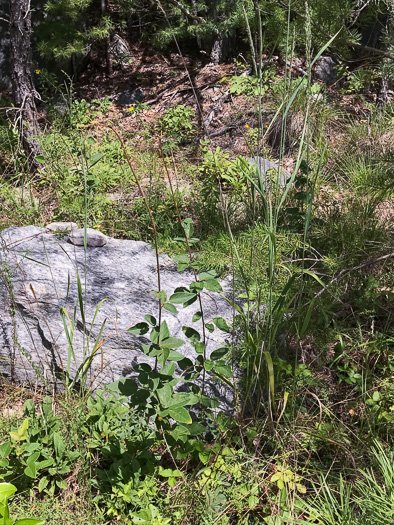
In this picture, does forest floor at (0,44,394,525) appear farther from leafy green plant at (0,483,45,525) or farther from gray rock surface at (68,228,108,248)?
leafy green plant at (0,483,45,525)

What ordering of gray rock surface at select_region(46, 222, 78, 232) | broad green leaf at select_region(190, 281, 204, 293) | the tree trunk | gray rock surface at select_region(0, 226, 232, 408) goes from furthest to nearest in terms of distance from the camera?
the tree trunk → gray rock surface at select_region(46, 222, 78, 232) → gray rock surface at select_region(0, 226, 232, 408) → broad green leaf at select_region(190, 281, 204, 293)

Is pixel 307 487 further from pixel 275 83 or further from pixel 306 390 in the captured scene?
pixel 275 83

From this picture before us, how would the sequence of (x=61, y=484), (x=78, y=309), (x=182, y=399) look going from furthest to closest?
1. (x=78, y=309)
2. (x=61, y=484)
3. (x=182, y=399)

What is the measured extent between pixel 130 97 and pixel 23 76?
201 cm

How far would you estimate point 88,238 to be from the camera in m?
2.77

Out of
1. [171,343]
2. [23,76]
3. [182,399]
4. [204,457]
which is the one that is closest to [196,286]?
[171,343]

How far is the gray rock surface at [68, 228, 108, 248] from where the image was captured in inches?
108

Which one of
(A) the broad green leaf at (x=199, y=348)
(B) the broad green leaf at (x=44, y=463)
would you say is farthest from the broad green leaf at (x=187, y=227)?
(B) the broad green leaf at (x=44, y=463)

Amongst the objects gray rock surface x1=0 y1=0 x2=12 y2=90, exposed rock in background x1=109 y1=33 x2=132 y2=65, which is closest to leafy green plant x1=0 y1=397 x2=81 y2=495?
gray rock surface x1=0 y1=0 x2=12 y2=90

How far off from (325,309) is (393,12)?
1.82 meters

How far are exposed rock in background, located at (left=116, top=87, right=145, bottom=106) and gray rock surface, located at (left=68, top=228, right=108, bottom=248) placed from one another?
3610 mm

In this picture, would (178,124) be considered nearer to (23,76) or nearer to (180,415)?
(23,76)

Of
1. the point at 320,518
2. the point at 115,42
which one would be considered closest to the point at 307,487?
the point at 320,518

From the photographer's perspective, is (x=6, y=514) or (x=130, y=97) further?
(x=130, y=97)
